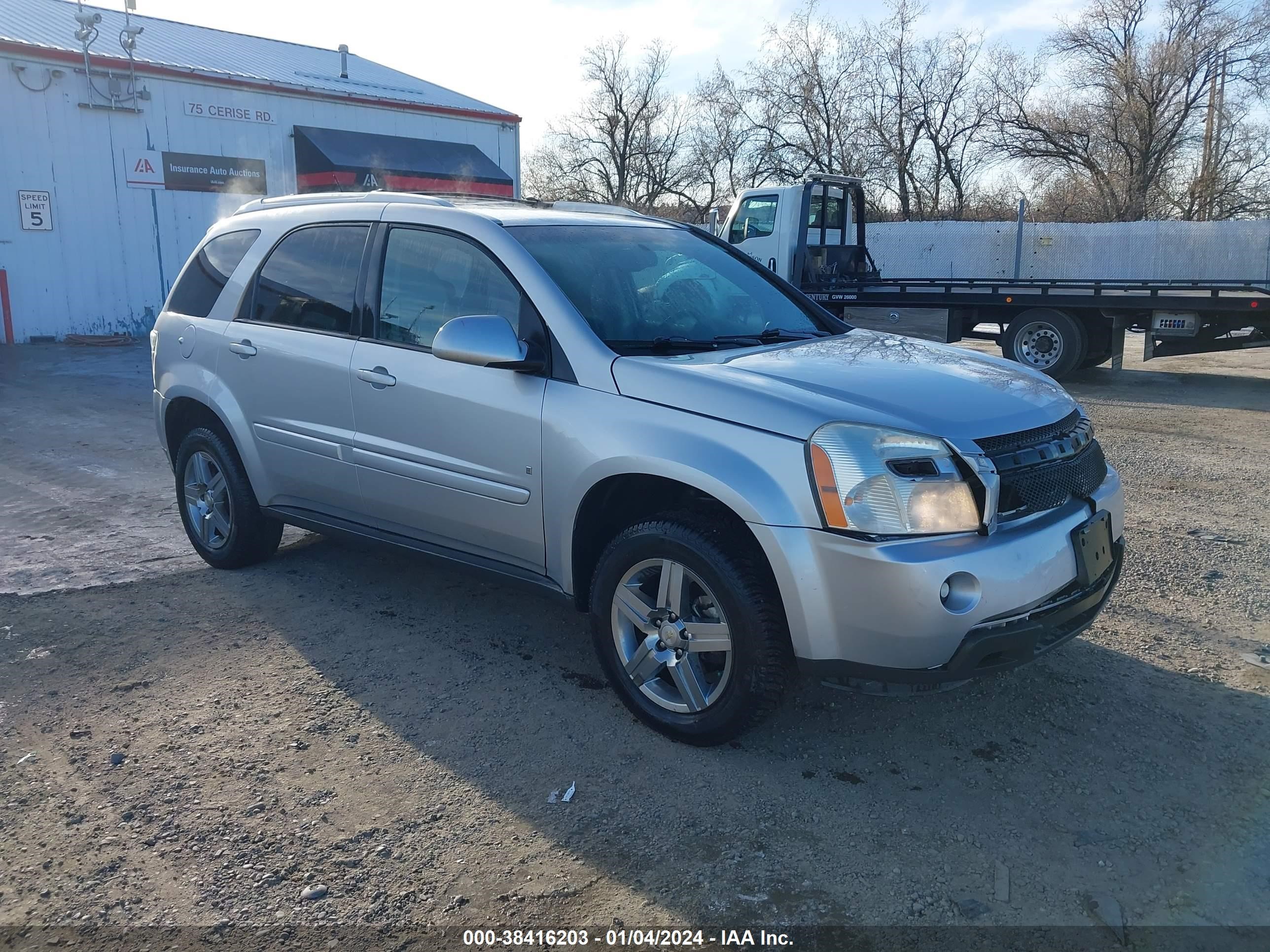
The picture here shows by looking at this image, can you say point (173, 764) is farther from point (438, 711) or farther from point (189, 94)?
point (189, 94)

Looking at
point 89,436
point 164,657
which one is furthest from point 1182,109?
point 164,657

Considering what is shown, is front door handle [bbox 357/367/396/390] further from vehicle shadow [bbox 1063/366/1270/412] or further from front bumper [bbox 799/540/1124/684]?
vehicle shadow [bbox 1063/366/1270/412]

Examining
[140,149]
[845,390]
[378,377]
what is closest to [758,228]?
[140,149]

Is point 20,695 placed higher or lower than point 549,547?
lower

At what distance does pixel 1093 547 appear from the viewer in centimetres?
332

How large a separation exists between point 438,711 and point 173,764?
2.93 feet

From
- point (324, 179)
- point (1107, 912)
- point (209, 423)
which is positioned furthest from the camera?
point (324, 179)

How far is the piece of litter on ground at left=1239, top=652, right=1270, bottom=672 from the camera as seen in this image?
396cm

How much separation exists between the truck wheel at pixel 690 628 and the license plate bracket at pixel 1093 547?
99 centimetres

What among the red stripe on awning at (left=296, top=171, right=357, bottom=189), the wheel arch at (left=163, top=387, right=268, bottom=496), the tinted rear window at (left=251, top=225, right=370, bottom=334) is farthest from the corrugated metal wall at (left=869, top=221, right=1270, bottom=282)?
the wheel arch at (left=163, top=387, right=268, bottom=496)

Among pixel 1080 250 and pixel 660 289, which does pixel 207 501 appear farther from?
pixel 1080 250

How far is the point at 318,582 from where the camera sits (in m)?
5.08

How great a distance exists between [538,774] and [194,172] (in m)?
17.6

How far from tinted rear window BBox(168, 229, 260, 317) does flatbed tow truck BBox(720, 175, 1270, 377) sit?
7.87 meters
